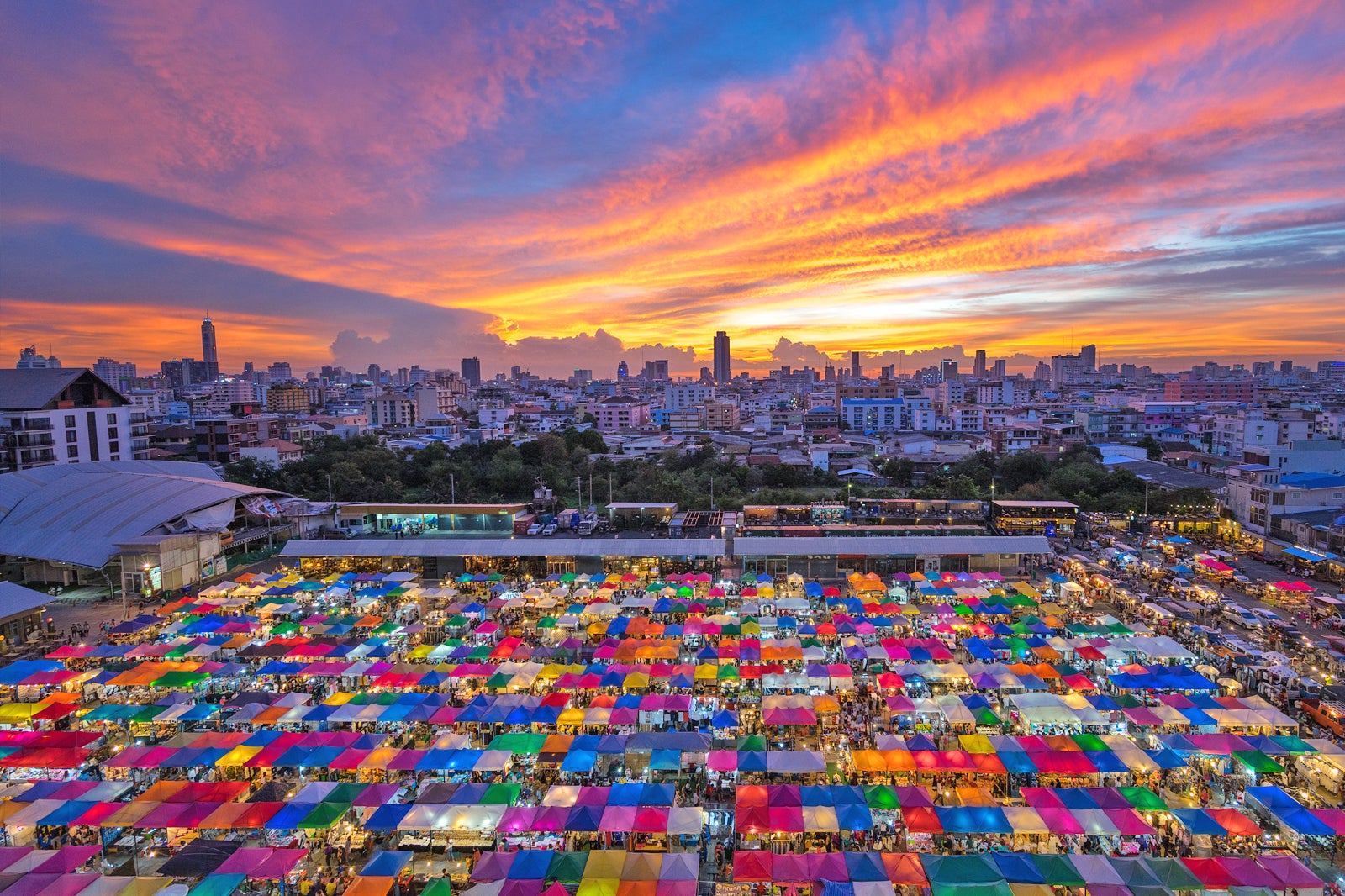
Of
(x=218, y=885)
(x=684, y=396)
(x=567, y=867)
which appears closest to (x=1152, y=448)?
(x=567, y=867)

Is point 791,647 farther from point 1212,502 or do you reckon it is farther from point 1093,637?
point 1212,502

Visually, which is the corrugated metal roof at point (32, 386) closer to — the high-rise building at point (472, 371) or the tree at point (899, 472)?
the tree at point (899, 472)

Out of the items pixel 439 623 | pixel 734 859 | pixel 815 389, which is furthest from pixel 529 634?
pixel 815 389

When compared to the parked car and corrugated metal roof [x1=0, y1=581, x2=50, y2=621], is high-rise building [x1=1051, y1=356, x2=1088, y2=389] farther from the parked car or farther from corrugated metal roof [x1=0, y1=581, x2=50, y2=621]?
corrugated metal roof [x1=0, y1=581, x2=50, y2=621]

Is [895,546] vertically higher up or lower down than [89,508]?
lower down

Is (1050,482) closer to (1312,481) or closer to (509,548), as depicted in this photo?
(1312,481)

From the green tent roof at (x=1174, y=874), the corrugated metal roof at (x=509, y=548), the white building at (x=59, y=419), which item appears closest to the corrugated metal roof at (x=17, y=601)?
the corrugated metal roof at (x=509, y=548)

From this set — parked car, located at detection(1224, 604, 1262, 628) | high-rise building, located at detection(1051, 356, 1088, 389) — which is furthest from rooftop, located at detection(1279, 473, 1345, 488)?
high-rise building, located at detection(1051, 356, 1088, 389)
